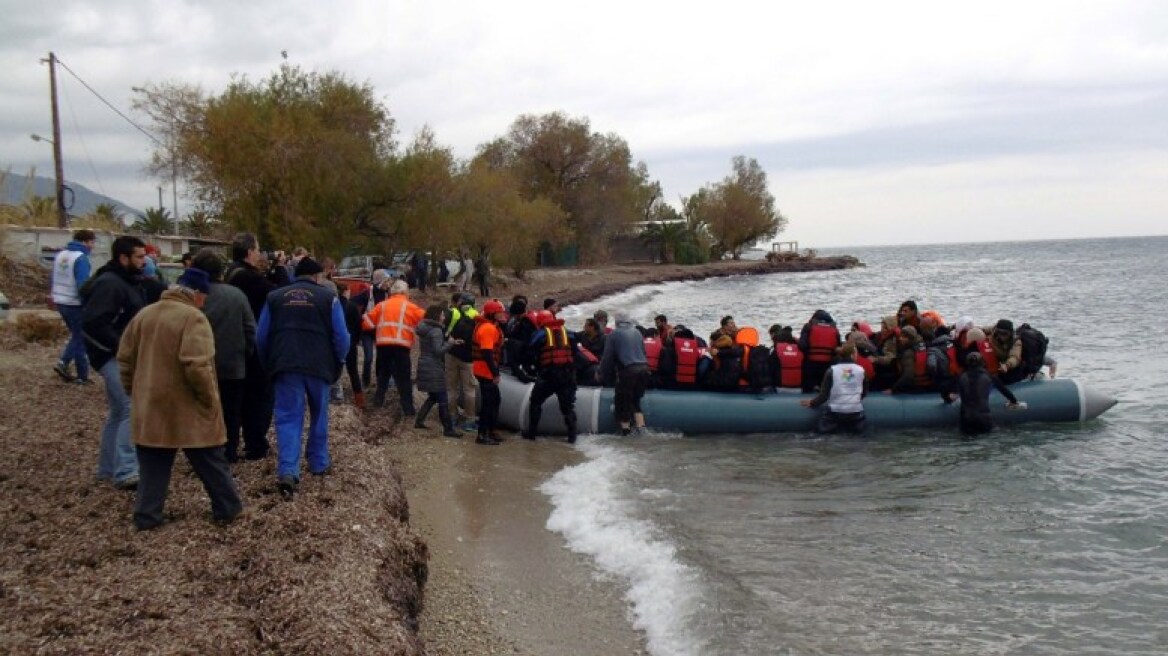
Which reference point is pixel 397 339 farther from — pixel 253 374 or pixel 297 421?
pixel 297 421

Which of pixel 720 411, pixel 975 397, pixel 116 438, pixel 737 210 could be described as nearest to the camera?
pixel 116 438

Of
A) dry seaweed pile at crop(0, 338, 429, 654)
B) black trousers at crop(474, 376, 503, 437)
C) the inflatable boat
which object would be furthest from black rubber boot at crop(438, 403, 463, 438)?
dry seaweed pile at crop(0, 338, 429, 654)

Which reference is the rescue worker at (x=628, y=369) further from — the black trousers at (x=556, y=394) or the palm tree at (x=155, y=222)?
the palm tree at (x=155, y=222)

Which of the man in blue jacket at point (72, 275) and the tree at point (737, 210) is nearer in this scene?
the man in blue jacket at point (72, 275)

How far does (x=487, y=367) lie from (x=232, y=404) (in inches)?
153

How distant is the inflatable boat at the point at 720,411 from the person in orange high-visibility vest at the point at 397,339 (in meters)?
1.24

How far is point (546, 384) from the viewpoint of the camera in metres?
10.0

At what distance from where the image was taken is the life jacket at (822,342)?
11.1m

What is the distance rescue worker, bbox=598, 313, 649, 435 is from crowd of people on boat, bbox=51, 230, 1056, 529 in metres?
0.02

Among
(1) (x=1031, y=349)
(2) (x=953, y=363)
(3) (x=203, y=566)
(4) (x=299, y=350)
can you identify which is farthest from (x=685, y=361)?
(3) (x=203, y=566)

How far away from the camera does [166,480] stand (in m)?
4.80

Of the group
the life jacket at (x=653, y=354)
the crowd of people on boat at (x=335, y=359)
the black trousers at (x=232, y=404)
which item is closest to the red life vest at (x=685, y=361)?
the crowd of people on boat at (x=335, y=359)

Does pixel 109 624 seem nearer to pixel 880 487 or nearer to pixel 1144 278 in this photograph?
pixel 880 487

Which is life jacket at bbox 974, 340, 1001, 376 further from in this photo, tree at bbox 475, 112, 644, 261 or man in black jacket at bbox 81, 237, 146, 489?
tree at bbox 475, 112, 644, 261
